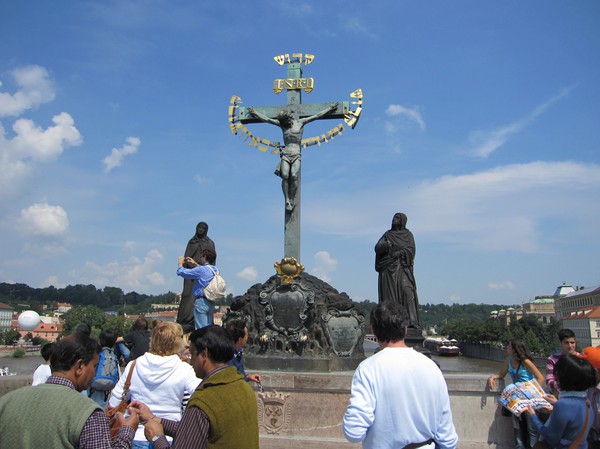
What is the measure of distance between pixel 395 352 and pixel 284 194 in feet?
30.4

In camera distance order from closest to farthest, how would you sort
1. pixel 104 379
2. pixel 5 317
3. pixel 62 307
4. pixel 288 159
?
pixel 104 379 < pixel 288 159 < pixel 5 317 < pixel 62 307

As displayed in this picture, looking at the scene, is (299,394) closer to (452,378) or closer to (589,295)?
(452,378)

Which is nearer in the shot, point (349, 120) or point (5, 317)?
point (349, 120)

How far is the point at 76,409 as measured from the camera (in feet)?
7.91

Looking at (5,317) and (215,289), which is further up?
(215,289)

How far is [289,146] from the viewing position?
12.2 metres

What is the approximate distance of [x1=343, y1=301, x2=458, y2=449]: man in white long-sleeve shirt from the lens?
9.24ft

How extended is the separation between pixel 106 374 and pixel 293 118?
842 centimetres

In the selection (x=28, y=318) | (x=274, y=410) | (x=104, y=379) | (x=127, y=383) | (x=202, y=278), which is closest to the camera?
(x=127, y=383)

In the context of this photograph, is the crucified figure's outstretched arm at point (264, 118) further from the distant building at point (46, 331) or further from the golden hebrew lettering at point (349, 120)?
the distant building at point (46, 331)

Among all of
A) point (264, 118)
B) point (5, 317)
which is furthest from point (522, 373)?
point (5, 317)

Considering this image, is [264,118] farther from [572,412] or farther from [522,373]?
[572,412]

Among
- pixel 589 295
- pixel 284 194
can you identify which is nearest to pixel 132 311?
pixel 589 295

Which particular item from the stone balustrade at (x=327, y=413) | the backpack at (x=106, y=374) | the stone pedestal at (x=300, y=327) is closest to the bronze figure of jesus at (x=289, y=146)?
the stone pedestal at (x=300, y=327)
